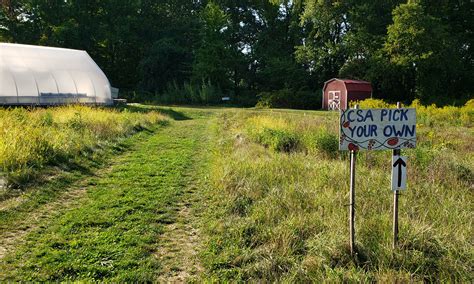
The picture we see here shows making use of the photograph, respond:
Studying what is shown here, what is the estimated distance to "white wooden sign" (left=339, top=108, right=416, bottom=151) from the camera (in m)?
3.96

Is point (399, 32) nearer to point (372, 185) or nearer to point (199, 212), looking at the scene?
point (372, 185)

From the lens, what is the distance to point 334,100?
1143 inches

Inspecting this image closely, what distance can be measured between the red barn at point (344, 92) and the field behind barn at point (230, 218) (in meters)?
19.3

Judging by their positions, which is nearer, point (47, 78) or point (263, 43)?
point (47, 78)

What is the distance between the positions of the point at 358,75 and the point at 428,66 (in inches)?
231

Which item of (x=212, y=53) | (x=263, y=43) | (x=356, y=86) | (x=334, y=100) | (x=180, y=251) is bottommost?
(x=180, y=251)

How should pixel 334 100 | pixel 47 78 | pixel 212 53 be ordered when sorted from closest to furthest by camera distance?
1. pixel 47 78
2. pixel 334 100
3. pixel 212 53

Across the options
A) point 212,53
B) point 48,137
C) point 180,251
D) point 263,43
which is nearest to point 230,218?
point 180,251

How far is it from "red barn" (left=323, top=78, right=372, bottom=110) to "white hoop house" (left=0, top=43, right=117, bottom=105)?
16.5m

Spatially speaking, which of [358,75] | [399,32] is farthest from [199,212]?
[358,75]

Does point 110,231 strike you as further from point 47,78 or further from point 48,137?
point 47,78

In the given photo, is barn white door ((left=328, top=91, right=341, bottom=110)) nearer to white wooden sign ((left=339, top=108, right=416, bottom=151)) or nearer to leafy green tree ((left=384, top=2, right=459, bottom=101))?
leafy green tree ((left=384, top=2, right=459, bottom=101))

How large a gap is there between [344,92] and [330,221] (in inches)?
974

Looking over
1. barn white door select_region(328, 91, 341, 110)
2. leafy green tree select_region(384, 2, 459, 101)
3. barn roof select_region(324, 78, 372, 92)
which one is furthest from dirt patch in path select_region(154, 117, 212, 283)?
leafy green tree select_region(384, 2, 459, 101)
